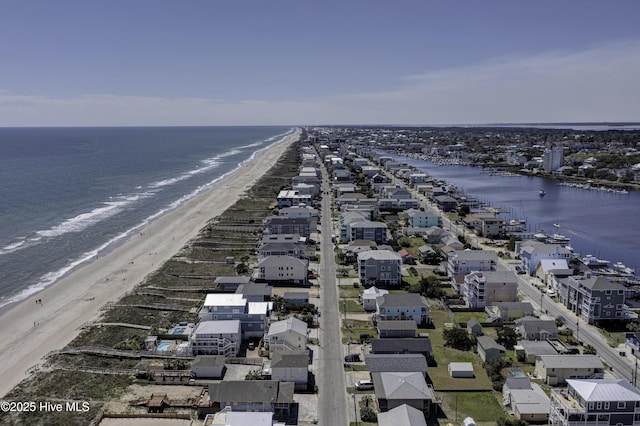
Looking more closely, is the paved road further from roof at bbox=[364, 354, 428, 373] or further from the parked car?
roof at bbox=[364, 354, 428, 373]

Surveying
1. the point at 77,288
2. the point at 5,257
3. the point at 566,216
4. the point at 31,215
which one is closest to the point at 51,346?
the point at 77,288

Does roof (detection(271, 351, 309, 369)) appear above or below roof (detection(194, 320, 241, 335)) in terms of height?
below

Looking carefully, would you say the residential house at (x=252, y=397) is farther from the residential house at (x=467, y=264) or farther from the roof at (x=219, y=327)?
the residential house at (x=467, y=264)

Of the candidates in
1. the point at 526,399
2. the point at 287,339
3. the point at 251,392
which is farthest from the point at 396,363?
the point at 251,392

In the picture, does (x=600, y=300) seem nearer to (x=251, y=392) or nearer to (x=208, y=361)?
(x=251, y=392)

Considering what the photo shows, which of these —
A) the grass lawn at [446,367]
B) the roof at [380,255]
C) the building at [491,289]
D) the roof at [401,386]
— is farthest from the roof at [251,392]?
the roof at [380,255]

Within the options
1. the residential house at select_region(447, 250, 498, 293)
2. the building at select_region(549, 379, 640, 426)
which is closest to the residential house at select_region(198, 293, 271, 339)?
the residential house at select_region(447, 250, 498, 293)
